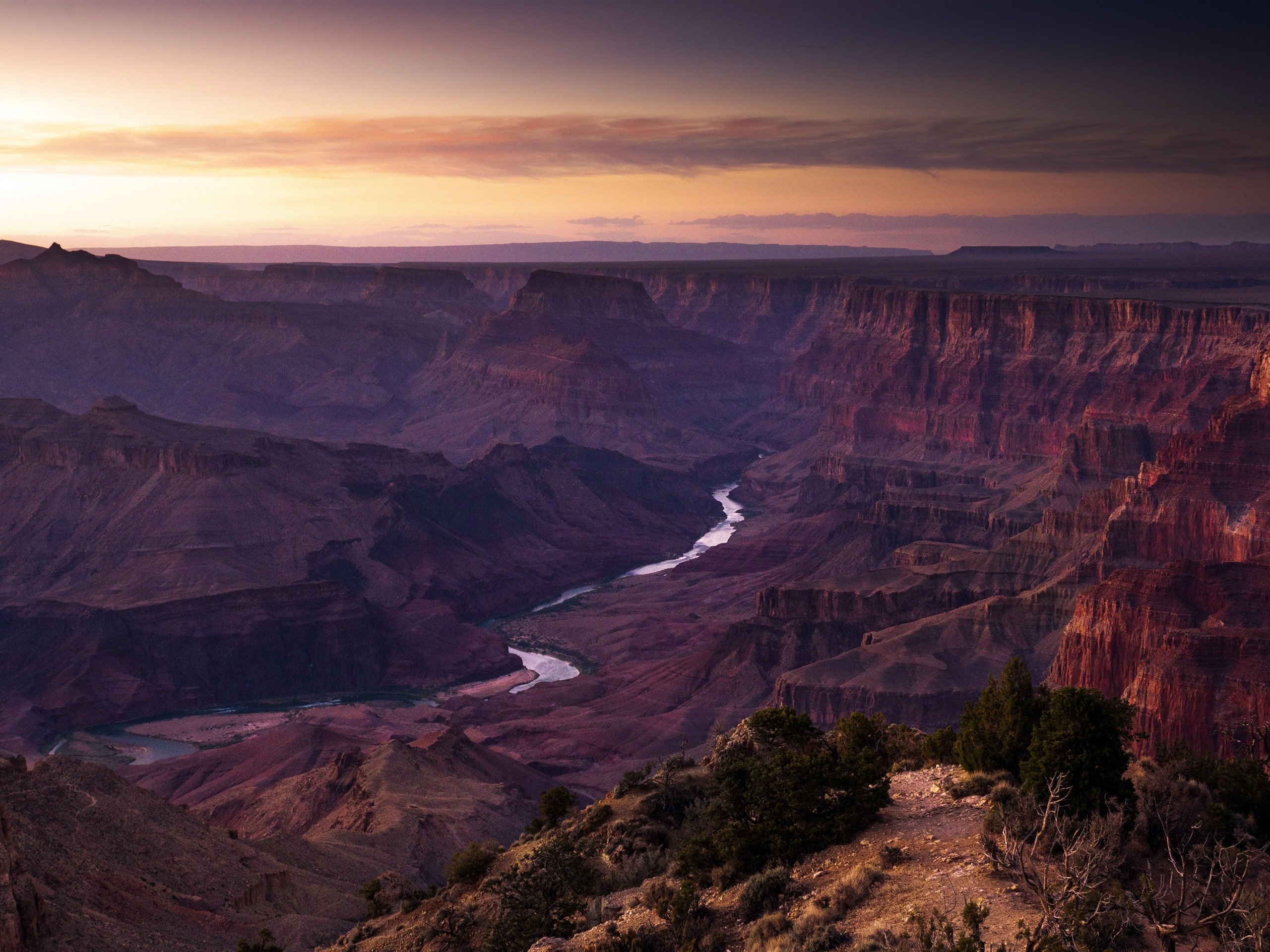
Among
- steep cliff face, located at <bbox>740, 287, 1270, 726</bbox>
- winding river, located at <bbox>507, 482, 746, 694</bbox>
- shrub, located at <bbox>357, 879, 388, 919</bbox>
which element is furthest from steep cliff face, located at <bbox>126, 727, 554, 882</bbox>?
winding river, located at <bbox>507, 482, 746, 694</bbox>

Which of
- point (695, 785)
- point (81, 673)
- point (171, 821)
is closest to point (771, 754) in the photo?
point (695, 785)

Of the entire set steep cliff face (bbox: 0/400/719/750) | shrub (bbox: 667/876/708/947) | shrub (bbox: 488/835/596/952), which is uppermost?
shrub (bbox: 667/876/708/947)

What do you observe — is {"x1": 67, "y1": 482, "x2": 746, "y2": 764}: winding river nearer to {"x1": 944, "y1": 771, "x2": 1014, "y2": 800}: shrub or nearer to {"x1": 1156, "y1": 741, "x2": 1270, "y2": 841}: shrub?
{"x1": 944, "y1": 771, "x2": 1014, "y2": 800}: shrub

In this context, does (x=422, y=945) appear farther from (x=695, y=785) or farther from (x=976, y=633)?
(x=976, y=633)

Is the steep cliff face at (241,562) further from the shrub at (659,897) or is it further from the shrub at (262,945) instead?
the shrub at (659,897)

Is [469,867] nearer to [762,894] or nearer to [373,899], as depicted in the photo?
[373,899]

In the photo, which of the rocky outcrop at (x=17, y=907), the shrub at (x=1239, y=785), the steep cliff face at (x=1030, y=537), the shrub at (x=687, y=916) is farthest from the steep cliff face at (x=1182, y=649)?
the rocky outcrop at (x=17, y=907)
